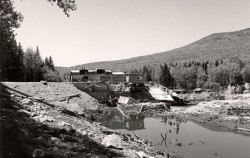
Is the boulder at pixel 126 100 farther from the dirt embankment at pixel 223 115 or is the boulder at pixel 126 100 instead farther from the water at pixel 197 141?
the water at pixel 197 141

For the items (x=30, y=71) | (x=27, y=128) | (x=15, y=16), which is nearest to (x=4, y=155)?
(x=27, y=128)

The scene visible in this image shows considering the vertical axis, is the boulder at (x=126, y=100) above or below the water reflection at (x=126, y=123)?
above

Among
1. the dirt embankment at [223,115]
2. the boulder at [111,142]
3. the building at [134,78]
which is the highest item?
the building at [134,78]

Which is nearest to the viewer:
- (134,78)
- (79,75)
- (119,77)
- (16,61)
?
(16,61)

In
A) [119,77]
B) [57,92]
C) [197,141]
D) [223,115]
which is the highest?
[119,77]

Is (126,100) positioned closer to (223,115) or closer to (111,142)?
(223,115)

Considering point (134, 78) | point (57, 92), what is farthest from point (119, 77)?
point (57, 92)

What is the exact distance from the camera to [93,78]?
6875cm

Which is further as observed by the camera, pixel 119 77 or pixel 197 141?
pixel 119 77

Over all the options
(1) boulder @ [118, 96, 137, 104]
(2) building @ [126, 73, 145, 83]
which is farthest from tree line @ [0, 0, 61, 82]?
(2) building @ [126, 73, 145, 83]

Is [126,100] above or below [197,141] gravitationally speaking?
above

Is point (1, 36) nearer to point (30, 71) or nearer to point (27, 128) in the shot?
point (27, 128)

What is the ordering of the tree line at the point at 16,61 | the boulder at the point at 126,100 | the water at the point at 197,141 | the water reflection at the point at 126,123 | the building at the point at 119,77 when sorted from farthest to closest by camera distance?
1. the building at the point at 119,77
2. the boulder at the point at 126,100
3. the water reflection at the point at 126,123
4. the tree line at the point at 16,61
5. the water at the point at 197,141

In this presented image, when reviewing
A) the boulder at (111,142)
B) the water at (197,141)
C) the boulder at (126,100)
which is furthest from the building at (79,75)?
the boulder at (111,142)
